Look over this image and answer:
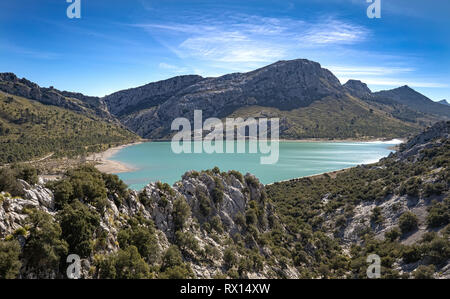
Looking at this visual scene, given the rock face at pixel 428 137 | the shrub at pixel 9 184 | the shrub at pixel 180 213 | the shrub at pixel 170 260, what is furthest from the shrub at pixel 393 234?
the shrub at pixel 9 184

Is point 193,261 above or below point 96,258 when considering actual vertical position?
below

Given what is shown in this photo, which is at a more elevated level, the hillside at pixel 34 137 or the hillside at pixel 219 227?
the hillside at pixel 34 137

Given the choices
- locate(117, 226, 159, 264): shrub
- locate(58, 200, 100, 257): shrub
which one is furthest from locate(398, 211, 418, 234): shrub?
locate(58, 200, 100, 257): shrub

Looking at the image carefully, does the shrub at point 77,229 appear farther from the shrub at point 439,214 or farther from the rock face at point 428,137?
the rock face at point 428,137

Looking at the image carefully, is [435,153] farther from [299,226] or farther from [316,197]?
[299,226]
